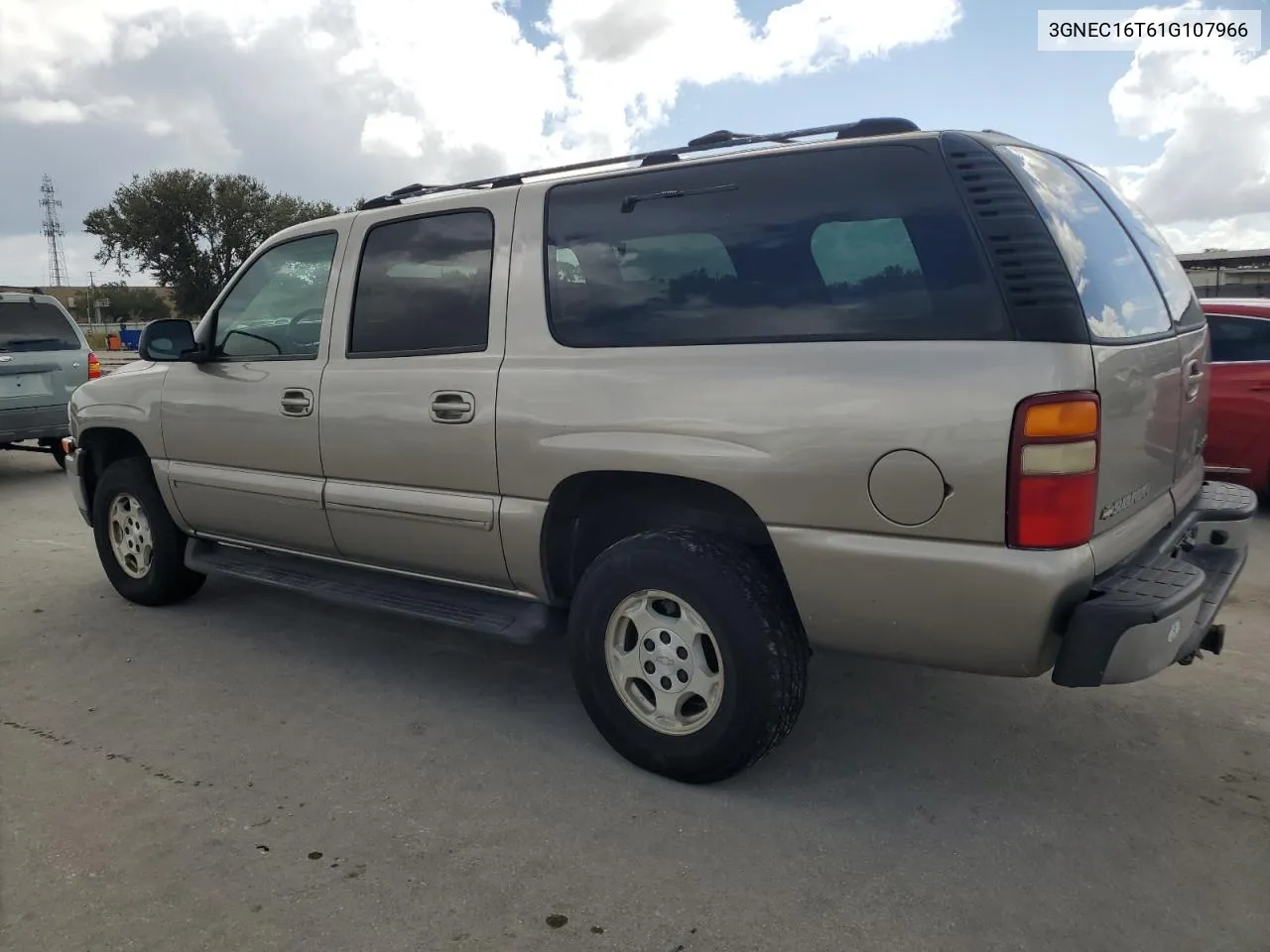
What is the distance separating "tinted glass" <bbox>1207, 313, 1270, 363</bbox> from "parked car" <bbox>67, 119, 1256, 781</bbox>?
3.34 m

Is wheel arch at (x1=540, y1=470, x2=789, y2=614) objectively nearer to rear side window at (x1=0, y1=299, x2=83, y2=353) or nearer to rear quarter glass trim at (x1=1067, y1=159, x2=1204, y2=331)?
rear quarter glass trim at (x1=1067, y1=159, x2=1204, y2=331)

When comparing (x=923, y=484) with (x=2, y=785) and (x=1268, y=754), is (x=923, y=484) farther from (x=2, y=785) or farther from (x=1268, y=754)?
(x=2, y=785)

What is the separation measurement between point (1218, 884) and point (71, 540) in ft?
22.8

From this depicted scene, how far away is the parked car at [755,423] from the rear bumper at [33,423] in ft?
19.2

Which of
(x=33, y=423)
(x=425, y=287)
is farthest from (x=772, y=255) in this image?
(x=33, y=423)

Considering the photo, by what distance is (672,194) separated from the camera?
305 cm

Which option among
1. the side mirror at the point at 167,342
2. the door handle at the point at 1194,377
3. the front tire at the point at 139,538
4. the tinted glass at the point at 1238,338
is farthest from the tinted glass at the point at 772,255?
the tinted glass at the point at 1238,338

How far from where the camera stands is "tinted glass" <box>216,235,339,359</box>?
159 inches

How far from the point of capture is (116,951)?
232 centimetres

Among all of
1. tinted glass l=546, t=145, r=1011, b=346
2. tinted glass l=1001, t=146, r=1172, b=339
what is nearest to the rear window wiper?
tinted glass l=546, t=145, r=1011, b=346

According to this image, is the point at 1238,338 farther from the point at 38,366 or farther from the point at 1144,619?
the point at 38,366

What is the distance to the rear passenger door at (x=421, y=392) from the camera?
11.2 ft

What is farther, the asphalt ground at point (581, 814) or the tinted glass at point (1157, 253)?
the tinted glass at point (1157, 253)

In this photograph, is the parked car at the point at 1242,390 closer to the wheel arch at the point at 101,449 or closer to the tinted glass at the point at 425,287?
the tinted glass at the point at 425,287
